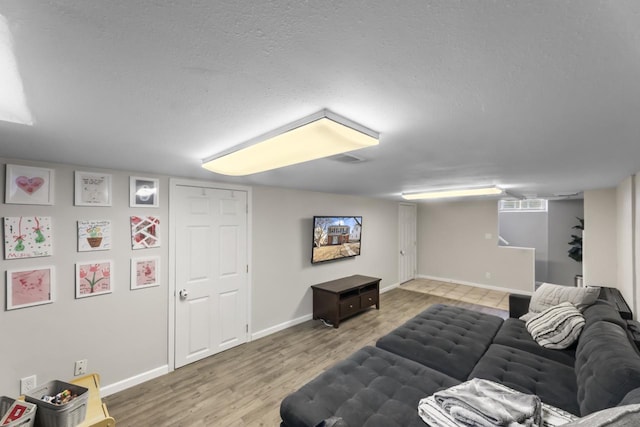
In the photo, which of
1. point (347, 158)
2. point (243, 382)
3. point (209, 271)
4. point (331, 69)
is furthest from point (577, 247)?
point (331, 69)

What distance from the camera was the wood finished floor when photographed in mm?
2211

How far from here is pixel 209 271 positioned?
3.19 m

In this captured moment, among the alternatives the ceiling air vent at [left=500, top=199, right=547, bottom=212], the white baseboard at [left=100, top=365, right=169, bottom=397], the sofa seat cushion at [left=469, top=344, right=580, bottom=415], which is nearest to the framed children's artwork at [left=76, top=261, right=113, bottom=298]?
the white baseboard at [left=100, top=365, right=169, bottom=397]

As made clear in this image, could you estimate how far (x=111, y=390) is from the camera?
2.48m

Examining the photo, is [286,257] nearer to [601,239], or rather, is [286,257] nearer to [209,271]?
[209,271]

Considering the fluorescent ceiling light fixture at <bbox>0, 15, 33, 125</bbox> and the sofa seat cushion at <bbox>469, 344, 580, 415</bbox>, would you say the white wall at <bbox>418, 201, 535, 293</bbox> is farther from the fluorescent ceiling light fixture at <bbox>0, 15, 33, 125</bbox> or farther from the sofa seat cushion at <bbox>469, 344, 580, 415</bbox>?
the fluorescent ceiling light fixture at <bbox>0, 15, 33, 125</bbox>

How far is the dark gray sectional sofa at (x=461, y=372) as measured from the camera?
149 cm

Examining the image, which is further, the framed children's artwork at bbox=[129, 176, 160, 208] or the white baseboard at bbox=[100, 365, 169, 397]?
the framed children's artwork at bbox=[129, 176, 160, 208]

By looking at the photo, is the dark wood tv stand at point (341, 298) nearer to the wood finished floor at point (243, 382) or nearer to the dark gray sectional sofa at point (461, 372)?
the wood finished floor at point (243, 382)

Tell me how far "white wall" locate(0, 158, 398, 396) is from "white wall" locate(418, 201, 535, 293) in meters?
4.70

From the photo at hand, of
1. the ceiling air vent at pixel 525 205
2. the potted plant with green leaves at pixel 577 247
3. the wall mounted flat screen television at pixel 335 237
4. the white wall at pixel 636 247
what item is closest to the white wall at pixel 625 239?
the white wall at pixel 636 247

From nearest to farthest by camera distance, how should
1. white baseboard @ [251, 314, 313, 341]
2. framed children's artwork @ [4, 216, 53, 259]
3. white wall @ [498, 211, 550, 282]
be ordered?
framed children's artwork @ [4, 216, 53, 259]
white baseboard @ [251, 314, 313, 341]
white wall @ [498, 211, 550, 282]

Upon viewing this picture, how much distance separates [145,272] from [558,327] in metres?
3.94

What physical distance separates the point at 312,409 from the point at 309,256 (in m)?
2.73
